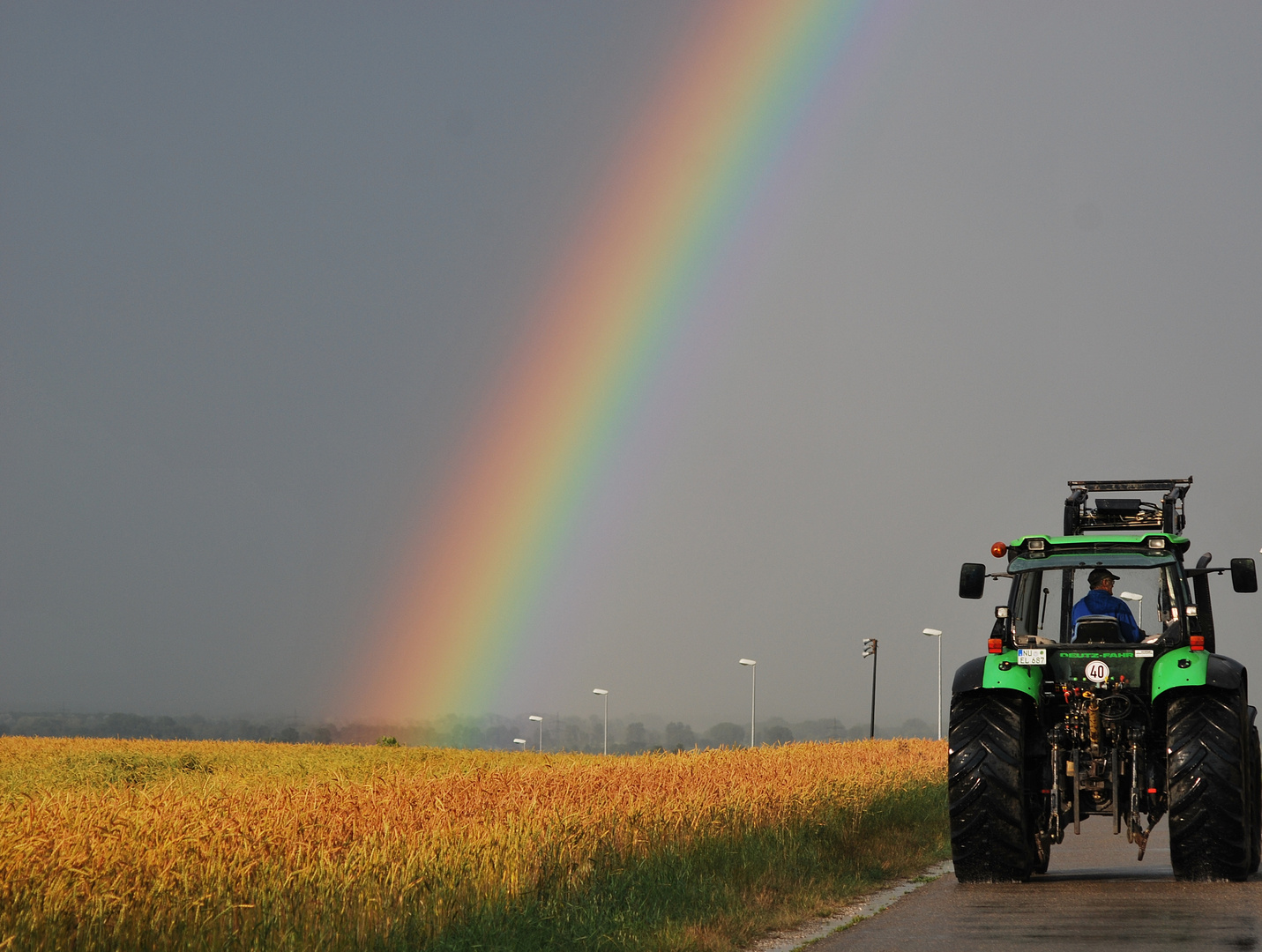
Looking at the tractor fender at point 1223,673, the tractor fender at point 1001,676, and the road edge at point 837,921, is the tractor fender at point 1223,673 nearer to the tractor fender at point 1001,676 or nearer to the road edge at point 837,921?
the tractor fender at point 1001,676

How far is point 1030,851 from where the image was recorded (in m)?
13.6

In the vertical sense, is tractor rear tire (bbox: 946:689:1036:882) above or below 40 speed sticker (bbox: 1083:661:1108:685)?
below

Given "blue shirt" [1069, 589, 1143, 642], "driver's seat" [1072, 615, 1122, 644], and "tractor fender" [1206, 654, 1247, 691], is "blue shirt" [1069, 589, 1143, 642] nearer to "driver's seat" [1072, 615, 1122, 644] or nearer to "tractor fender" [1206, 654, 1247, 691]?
"driver's seat" [1072, 615, 1122, 644]

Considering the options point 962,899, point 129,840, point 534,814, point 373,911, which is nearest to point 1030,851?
point 962,899

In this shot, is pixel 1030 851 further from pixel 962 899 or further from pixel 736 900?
pixel 736 900

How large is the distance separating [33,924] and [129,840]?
2477mm

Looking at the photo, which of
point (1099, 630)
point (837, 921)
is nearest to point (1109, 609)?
point (1099, 630)

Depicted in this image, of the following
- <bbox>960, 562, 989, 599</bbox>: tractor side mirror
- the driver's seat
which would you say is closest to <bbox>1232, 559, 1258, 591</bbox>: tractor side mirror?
the driver's seat

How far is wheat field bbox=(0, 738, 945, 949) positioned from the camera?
838 centimetres

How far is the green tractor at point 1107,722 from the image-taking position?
43.1ft

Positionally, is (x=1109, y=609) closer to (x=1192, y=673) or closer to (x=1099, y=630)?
(x=1099, y=630)

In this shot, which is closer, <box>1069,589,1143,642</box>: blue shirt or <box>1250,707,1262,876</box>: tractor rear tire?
<box>1250,707,1262,876</box>: tractor rear tire

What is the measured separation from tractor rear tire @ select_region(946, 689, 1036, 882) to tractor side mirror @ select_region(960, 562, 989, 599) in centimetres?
92

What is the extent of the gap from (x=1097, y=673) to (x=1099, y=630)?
1.82ft
